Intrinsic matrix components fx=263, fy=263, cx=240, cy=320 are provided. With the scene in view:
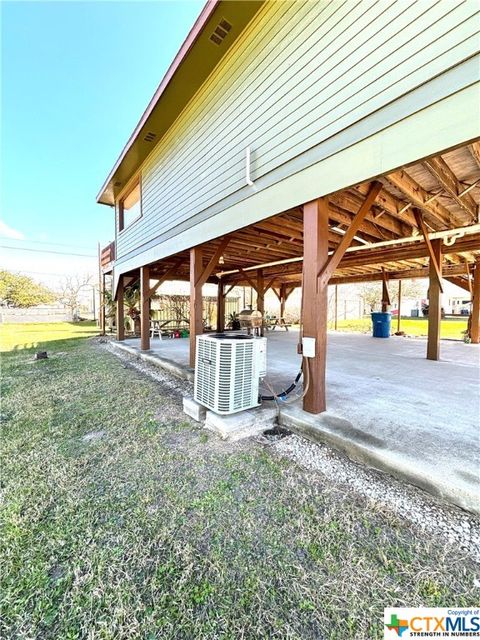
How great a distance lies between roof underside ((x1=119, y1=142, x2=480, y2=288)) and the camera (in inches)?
121

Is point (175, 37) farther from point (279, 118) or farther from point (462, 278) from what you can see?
point (462, 278)

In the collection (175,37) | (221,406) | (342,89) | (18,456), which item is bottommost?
(18,456)

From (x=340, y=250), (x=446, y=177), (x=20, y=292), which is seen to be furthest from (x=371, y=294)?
(x=20, y=292)

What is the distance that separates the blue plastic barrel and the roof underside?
2.35m

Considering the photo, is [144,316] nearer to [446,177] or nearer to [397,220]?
[397,220]

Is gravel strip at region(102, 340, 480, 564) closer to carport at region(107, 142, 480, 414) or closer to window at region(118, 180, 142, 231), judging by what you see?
carport at region(107, 142, 480, 414)

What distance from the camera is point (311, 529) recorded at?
4.88 ft

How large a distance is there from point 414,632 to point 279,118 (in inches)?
160

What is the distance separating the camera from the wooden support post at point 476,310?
7.38 m

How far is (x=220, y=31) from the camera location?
11.5 feet

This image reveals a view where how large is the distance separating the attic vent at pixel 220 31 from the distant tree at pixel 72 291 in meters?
22.2

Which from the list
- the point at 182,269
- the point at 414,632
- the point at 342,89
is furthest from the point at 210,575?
the point at 182,269

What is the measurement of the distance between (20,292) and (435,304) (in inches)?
1189

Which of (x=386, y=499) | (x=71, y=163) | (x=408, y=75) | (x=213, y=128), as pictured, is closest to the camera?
(x=386, y=499)
